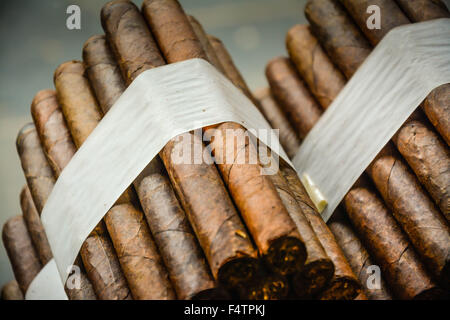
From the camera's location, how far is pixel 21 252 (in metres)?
2.40

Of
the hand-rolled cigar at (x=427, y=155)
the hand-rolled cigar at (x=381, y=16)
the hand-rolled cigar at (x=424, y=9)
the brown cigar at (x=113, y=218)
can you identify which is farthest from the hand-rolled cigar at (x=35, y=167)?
the hand-rolled cigar at (x=424, y=9)

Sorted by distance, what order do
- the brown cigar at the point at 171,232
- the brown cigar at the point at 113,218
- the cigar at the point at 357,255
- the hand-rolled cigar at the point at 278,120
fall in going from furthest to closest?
the hand-rolled cigar at the point at 278,120
the cigar at the point at 357,255
the brown cigar at the point at 113,218
the brown cigar at the point at 171,232

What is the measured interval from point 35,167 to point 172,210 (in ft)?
3.37

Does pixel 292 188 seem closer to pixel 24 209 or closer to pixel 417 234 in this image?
pixel 417 234

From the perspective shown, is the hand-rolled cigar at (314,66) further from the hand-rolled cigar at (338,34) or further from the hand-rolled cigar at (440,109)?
the hand-rolled cigar at (440,109)

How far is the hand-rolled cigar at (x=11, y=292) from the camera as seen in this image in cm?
251

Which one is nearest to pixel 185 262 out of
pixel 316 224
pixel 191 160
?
pixel 191 160

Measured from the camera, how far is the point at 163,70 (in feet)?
5.90

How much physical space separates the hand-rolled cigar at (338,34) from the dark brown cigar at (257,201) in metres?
0.81

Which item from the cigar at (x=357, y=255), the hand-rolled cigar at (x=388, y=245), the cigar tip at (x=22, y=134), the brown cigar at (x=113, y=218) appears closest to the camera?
the brown cigar at (x=113, y=218)

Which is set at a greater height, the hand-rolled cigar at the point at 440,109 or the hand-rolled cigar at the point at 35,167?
the hand-rolled cigar at the point at 35,167

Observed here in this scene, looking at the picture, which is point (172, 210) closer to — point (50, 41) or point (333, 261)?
point (333, 261)
